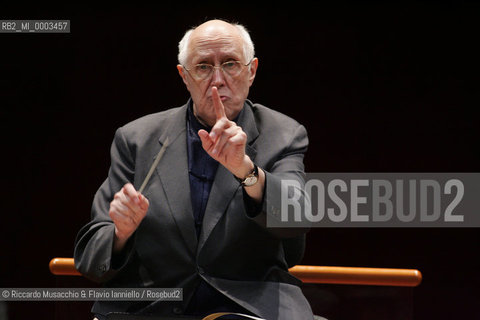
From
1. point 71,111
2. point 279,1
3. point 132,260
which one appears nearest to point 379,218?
point 132,260

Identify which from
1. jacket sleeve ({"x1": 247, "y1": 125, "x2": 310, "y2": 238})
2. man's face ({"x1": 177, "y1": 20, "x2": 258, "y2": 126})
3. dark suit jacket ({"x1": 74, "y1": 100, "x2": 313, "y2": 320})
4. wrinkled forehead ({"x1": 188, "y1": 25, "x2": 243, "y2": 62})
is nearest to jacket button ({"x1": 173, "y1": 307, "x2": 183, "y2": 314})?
dark suit jacket ({"x1": 74, "y1": 100, "x2": 313, "y2": 320})

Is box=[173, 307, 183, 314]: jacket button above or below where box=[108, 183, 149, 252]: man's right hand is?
below

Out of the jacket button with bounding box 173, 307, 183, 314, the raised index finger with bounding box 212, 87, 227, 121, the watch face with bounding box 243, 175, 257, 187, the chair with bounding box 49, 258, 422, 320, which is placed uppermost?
the raised index finger with bounding box 212, 87, 227, 121

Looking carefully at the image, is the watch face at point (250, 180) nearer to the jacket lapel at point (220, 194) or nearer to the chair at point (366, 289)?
the jacket lapel at point (220, 194)

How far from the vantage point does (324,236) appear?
10.1ft

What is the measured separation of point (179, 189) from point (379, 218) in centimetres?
60

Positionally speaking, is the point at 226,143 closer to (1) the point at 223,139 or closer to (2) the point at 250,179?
(1) the point at 223,139

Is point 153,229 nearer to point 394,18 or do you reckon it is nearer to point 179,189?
point 179,189

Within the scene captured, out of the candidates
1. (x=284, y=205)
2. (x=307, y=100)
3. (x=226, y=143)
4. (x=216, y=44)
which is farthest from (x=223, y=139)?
(x=307, y=100)

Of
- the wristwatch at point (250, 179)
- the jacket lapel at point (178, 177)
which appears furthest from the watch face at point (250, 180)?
the jacket lapel at point (178, 177)

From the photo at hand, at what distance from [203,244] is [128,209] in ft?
0.74

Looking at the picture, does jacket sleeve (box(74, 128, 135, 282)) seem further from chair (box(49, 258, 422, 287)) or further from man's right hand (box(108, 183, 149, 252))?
chair (box(49, 258, 422, 287))

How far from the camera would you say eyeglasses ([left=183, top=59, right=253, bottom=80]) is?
176cm

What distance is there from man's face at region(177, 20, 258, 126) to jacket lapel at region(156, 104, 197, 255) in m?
0.11
